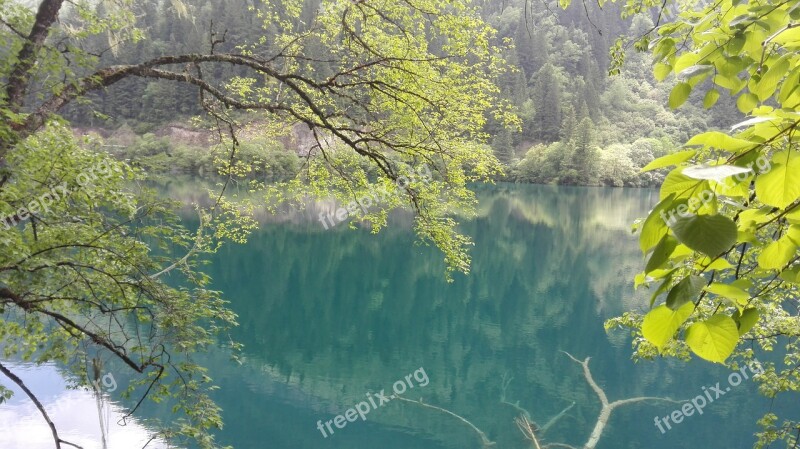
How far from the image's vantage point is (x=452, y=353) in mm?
16000

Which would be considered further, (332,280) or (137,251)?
(332,280)

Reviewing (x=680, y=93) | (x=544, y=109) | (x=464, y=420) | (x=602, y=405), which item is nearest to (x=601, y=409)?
(x=602, y=405)

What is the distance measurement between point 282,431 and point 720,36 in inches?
473

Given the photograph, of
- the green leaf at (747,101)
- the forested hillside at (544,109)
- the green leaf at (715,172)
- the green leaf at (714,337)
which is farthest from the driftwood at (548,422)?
the forested hillside at (544,109)

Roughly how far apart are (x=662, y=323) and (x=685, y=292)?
0.37 feet

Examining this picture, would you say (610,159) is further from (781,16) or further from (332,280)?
(781,16)

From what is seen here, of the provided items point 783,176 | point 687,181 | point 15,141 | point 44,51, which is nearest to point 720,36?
point 783,176

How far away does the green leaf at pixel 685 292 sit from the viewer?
27.9 inches

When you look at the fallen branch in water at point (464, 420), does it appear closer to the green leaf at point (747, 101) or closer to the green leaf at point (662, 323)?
the green leaf at point (747, 101)

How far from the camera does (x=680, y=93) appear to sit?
1.22 m

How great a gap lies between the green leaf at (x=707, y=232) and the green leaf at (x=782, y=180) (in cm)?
19

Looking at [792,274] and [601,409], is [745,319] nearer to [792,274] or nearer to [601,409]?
[792,274]

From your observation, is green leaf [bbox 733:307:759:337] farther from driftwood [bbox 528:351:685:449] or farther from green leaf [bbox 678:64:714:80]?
driftwood [bbox 528:351:685:449]

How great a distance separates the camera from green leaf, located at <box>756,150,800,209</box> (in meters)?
0.72
